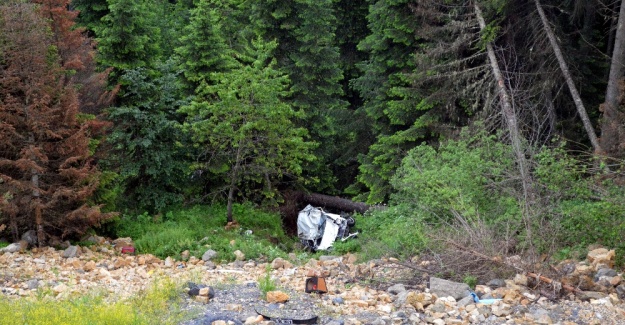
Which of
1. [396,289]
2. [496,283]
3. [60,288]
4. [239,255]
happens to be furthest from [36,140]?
[496,283]

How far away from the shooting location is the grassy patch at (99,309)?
20.8 ft

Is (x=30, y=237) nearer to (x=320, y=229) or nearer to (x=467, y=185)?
(x=320, y=229)

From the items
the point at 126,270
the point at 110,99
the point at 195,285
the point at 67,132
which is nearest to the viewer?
the point at 195,285

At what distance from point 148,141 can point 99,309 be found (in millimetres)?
8678

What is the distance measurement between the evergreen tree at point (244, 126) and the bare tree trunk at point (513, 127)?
4989mm

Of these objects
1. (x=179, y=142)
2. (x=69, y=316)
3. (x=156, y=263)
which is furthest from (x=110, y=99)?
(x=69, y=316)

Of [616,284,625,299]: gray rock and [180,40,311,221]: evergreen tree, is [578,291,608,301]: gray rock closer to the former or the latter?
[616,284,625,299]: gray rock

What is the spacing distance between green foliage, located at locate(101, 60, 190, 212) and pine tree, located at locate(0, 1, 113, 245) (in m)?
2.65

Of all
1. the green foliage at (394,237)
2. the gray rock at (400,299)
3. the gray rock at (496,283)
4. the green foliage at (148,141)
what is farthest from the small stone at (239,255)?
the gray rock at (496,283)

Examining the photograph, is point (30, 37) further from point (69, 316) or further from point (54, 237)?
point (69, 316)

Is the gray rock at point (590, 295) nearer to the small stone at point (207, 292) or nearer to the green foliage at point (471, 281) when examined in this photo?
the green foliage at point (471, 281)

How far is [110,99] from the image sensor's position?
14.3 metres

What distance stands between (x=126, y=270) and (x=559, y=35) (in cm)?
1140

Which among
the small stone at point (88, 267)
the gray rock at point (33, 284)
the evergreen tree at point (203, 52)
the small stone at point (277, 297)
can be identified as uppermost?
the evergreen tree at point (203, 52)
